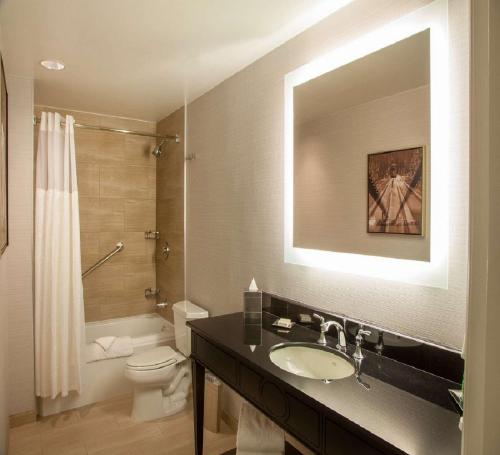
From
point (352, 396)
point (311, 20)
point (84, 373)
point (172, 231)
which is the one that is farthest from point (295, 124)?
point (84, 373)

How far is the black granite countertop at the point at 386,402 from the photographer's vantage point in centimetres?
93

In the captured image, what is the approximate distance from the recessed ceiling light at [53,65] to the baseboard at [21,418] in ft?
7.84

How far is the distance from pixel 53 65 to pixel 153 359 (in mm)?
2137

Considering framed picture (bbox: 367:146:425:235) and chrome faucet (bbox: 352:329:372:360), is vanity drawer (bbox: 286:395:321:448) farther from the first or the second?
framed picture (bbox: 367:146:425:235)

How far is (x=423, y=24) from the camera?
1359mm

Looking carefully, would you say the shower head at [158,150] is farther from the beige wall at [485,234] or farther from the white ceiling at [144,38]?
the beige wall at [485,234]

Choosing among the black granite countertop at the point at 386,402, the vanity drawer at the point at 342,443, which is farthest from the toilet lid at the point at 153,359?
the vanity drawer at the point at 342,443

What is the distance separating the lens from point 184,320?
2861 mm

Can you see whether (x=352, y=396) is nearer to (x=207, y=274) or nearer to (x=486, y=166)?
(x=486, y=166)

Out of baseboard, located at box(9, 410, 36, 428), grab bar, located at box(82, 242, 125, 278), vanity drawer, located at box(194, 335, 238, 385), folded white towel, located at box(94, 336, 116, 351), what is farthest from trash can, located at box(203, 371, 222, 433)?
grab bar, located at box(82, 242, 125, 278)

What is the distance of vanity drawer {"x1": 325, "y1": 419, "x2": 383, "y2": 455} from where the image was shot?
3.28ft

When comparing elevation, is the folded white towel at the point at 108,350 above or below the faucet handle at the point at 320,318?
below

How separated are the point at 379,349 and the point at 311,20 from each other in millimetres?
1575

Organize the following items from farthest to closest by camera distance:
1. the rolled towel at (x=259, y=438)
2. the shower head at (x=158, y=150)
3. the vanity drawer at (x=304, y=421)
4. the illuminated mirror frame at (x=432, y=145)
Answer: the shower head at (x=158, y=150)
the rolled towel at (x=259, y=438)
the illuminated mirror frame at (x=432, y=145)
the vanity drawer at (x=304, y=421)
